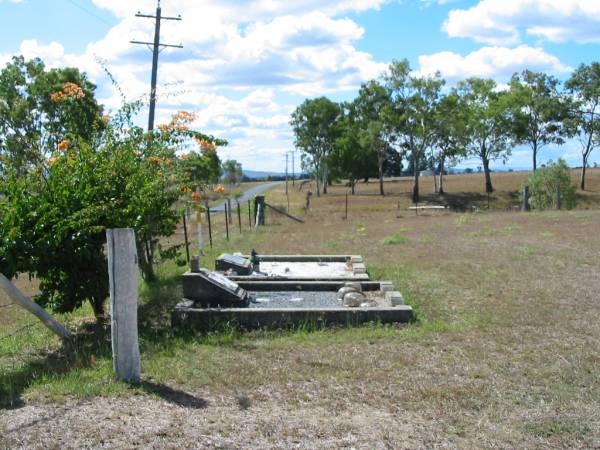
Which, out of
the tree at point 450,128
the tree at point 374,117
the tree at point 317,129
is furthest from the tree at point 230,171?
the tree at point 450,128

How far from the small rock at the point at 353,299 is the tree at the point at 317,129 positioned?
60.4 m

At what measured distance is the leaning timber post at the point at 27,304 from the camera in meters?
5.76

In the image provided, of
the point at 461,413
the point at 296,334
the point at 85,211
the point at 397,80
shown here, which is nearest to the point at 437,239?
the point at 296,334

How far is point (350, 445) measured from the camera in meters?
4.18

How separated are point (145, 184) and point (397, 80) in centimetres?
4393

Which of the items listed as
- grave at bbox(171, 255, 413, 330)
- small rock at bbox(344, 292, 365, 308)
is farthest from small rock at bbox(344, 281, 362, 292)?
small rock at bbox(344, 292, 365, 308)

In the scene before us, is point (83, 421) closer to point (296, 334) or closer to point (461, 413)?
point (461, 413)

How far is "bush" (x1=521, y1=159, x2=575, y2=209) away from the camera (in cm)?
2966

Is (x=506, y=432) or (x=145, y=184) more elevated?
(x=145, y=184)

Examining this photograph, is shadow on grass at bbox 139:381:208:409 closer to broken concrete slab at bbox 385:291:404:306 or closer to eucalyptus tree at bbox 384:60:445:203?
broken concrete slab at bbox 385:291:404:306

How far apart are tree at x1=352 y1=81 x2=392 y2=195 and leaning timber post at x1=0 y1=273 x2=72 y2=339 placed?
45343 millimetres

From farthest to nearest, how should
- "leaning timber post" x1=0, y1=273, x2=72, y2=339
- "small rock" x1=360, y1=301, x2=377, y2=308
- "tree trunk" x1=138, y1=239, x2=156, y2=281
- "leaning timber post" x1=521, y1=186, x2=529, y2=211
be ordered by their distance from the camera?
"leaning timber post" x1=521, y1=186, x2=529, y2=211 < "tree trunk" x1=138, y1=239, x2=156, y2=281 < "small rock" x1=360, y1=301, x2=377, y2=308 < "leaning timber post" x1=0, y1=273, x2=72, y2=339

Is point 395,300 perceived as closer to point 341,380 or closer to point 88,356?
point 341,380

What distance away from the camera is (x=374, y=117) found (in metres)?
58.6
